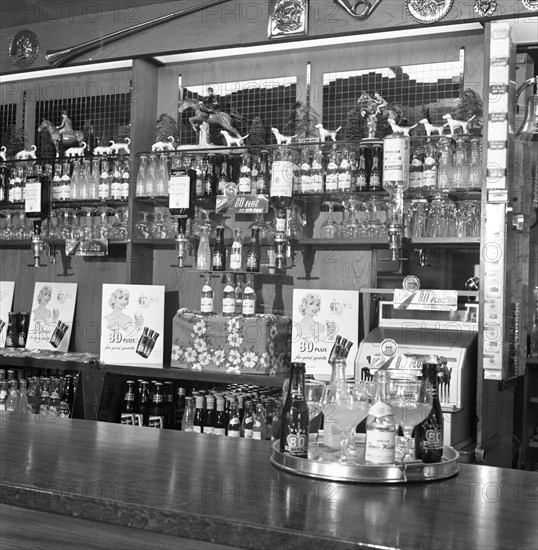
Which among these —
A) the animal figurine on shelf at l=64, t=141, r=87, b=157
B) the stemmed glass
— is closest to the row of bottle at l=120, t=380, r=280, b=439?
the animal figurine on shelf at l=64, t=141, r=87, b=157

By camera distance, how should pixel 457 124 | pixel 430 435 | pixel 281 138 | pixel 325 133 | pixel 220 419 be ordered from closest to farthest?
pixel 430 435 → pixel 457 124 → pixel 220 419 → pixel 325 133 → pixel 281 138

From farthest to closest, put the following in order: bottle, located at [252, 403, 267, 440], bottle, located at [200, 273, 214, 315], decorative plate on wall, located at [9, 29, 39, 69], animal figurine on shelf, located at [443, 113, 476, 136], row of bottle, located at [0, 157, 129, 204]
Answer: decorative plate on wall, located at [9, 29, 39, 69], row of bottle, located at [0, 157, 129, 204], bottle, located at [200, 273, 214, 315], bottle, located at [252, 403, 267, 440], animal figurine on shelf, located at [443, 113, 476, 136]

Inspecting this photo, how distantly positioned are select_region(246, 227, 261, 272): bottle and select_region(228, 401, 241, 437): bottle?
2.39ft

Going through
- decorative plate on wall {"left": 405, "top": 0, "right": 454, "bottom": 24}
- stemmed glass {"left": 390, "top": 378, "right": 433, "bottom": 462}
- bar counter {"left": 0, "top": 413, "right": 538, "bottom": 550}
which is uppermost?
decorative plate on wall {"left": 405, "top": 0, "right": 454, "bottom": 24}

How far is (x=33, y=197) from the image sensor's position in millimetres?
4723

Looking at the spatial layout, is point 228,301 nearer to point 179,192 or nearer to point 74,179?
point 179,192

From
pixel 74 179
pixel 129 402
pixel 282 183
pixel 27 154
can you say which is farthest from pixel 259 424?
pixel 27 154

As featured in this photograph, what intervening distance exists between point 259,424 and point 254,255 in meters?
0.90

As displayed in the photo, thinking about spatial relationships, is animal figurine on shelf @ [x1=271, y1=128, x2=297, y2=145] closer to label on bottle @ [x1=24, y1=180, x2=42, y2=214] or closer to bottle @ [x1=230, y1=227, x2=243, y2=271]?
bottle @ [x1=230, y1=227, x2=243, y2=271]

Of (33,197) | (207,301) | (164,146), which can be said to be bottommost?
(207,301)

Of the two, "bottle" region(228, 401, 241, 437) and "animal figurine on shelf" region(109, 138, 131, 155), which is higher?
"animal figurine on shelf" region(109, 138, 131, 155)

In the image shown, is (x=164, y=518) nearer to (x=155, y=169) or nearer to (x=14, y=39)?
(x=155, y=169)

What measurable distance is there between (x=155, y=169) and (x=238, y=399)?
1449 mm

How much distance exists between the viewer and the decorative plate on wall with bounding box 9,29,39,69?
16.6 ft
